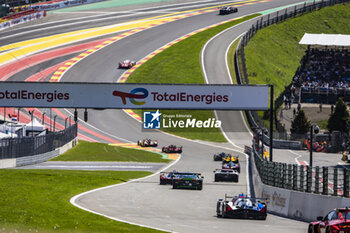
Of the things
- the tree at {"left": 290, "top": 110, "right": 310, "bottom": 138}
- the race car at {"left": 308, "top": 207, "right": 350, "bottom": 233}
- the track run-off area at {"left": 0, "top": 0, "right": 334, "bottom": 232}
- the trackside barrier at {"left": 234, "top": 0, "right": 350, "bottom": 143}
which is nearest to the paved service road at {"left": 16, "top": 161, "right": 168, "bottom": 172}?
the track run-off area at {"left": 0, "top": 0, "right": 334, "bottom": 232}

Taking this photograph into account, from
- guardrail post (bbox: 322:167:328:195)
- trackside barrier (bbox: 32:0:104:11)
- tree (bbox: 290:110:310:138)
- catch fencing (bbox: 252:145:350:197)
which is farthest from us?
trackside barrier (bbox: 32:0:104:11)

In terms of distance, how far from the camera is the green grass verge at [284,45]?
95.1 metres

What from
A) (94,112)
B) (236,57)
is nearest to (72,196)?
(94,112)

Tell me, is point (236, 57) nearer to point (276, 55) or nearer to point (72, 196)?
point (276, 55)

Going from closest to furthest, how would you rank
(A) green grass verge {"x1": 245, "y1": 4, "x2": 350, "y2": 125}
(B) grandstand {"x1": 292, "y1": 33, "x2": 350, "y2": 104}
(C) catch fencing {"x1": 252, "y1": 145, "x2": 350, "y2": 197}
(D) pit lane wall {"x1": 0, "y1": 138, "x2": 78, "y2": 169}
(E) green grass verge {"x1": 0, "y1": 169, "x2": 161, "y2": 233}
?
(E) green grass verge {"x1": 0, "y1": 169, "x2": 161, "y2": 233} → (C) catch fencing {"x1": 252, "y1": 145, "x2": 350, "y2": 197} → (D) pit lane wall {"x1": 0, "y1": 138, "x2": 78, "y2": 169} → (B) grandstand {"x1": 292, "y1": 33, "x2": 350, "y2": 104} → (A) green grass verge {"x1": 245, "y1": 4, "x2": 350, "y2": 125}

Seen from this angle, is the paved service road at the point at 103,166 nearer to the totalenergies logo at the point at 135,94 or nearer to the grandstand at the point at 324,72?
the totalenergies logo at the point at 135,94

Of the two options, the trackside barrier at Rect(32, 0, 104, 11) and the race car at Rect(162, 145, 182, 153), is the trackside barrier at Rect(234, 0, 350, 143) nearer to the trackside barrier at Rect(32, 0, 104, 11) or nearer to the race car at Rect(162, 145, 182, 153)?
the race car at Rect(162, 145, 182, 153)

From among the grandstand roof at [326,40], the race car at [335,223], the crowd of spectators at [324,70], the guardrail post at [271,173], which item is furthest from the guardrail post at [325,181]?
the grandstand roof at [326,40]

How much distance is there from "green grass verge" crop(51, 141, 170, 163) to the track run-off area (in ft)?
10.3

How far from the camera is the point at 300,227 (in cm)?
2333

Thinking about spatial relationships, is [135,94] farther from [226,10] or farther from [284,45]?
[226,10]

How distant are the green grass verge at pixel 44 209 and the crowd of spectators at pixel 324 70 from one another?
54.5 meters

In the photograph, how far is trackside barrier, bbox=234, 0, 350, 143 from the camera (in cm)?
7685

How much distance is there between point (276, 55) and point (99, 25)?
29.1 meters
